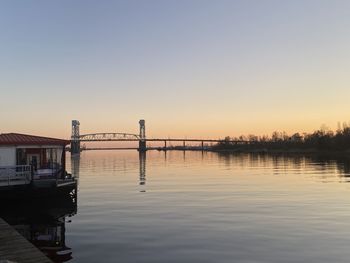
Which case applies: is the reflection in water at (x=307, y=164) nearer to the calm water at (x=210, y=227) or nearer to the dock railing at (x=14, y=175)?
the calm water at (x=210, y=227)

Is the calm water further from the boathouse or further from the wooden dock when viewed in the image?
the boathouse

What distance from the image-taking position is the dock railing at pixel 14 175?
1246 inches

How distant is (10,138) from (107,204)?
1007 cm

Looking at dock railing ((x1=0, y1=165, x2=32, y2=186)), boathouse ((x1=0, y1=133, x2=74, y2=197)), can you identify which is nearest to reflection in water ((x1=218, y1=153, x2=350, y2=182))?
boathouse ((x1=0, y1=133, x2=74, y2=197))

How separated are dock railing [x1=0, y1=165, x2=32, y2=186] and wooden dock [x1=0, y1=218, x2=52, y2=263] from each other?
1414 cm

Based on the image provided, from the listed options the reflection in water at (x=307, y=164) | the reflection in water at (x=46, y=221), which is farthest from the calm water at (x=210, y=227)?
the reflection in water at (x=307, y=164)

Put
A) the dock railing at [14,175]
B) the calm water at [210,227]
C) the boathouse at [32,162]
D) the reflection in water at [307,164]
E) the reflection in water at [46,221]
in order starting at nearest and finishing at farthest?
1. the calm water at [210,227]
2. the reflection in water at [46,221]
3. the dock railing at [14,175]
4. the boathouse at [32,162]
5. the reflection in water at [307,164]

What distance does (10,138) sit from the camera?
36875 millimetres

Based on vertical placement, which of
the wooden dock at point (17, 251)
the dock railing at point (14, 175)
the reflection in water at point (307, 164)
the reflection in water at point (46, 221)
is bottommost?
the reflection in water at point (46, 221)

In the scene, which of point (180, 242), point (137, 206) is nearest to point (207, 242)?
point (180, 242)

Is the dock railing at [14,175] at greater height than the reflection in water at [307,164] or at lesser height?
greater

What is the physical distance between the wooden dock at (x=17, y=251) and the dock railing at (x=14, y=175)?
46.4 feet

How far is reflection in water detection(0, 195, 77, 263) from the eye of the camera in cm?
1930

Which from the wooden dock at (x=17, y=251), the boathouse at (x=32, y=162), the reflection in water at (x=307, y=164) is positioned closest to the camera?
the wooden dock at (x=17, y=251)
